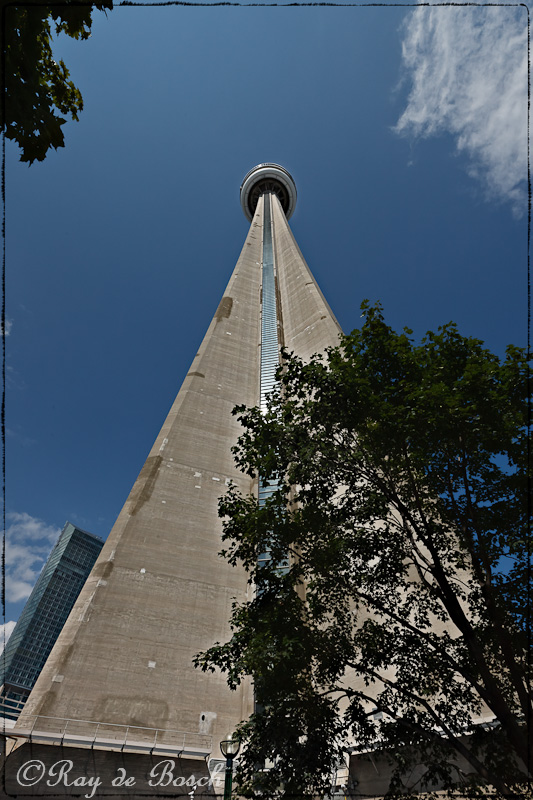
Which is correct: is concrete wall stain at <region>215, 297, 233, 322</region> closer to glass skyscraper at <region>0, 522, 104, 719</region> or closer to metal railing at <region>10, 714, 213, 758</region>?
metal railing at <region>10, 714, 213, 758</region>

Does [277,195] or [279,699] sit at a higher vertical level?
[277,195]

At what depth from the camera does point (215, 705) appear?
534 inches

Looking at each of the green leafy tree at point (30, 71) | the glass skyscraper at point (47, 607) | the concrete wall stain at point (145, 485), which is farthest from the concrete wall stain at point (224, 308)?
the glass skyscraper at point (47, 607)

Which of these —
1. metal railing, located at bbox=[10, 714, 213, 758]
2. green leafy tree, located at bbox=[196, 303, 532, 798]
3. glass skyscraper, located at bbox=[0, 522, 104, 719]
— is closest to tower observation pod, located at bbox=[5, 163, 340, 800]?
metal railing, located at bbox=[10, 714, 213, 758]

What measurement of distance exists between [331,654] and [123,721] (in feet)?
27.2

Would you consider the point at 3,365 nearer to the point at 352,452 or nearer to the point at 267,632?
the point at 267,632

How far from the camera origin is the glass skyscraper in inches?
3155

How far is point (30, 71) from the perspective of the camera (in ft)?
12.6

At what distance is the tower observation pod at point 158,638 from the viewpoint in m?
10.9

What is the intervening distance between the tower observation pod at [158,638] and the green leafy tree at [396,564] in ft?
20.1

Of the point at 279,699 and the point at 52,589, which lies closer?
the point at 279,699

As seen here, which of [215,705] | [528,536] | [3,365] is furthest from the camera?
[215,705]

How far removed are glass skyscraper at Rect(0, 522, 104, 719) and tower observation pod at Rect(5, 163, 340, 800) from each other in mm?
77497

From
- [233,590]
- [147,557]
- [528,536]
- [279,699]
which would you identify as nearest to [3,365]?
[279,699]
